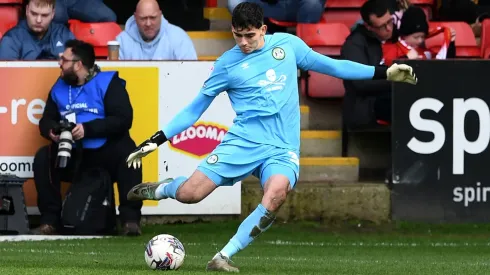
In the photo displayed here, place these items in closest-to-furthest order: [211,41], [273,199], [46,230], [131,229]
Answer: [273,199] < [131,229] < [46,230] < [211,41]

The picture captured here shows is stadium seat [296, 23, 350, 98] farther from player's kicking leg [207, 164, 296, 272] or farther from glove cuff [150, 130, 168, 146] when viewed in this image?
player's kicking leg [207, 164, 296, 272]

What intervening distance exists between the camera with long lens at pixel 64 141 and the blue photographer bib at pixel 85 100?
0.76 ft

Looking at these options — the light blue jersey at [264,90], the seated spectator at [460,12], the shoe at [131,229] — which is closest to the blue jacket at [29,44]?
the shoe at [131,229]

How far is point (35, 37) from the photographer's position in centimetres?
1352

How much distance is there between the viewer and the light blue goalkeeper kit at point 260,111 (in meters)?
9.24

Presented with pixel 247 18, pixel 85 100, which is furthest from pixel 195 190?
pixel 85 100

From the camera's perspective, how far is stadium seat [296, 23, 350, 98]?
552 inches

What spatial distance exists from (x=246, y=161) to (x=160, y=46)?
4521 millimetres

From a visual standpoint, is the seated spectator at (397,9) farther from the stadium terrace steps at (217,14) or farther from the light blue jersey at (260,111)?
the light blue jersey at (260,111)

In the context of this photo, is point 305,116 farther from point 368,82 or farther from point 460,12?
point 460,12

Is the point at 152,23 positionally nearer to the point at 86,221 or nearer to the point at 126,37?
the point at 126,37

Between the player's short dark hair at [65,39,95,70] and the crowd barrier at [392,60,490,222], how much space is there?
295 cm

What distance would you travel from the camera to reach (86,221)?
41.0ft

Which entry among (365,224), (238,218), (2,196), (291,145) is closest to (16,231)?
(2,196)
